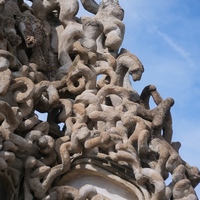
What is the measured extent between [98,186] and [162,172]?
1.46 feet

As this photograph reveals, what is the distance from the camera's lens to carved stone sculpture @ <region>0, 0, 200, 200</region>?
22.9 feet

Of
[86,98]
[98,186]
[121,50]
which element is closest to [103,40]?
[121,50]

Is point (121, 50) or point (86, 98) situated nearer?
point (86, 98)

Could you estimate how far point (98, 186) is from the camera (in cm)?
716

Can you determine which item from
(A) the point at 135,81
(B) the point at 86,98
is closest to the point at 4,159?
→ (B) the point at 86,98

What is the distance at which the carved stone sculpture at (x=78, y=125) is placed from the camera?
6973 mm

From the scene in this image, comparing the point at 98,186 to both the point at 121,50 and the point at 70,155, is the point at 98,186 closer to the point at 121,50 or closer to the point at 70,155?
the point at 70,155

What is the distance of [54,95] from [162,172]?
935mm

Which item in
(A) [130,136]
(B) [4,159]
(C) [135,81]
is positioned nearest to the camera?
(B) [4,159]

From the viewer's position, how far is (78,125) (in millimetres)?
7141

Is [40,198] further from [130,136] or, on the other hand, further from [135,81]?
[135,81]

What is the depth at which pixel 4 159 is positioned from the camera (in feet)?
22.2

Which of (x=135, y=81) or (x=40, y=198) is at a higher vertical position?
(x=135, y=81)

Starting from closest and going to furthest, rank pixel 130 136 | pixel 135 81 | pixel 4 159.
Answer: pixel 4 159 → pixel 130 136 → pixel 135 81
